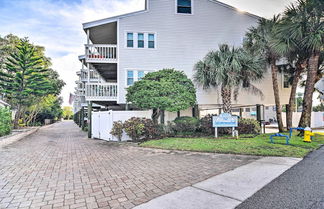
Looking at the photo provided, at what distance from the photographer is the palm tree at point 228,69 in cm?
1095

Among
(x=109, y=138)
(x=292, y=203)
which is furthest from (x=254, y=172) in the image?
(x=109, y=138)

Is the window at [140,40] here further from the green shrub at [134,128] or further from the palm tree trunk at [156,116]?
the green shrub at [134,128]

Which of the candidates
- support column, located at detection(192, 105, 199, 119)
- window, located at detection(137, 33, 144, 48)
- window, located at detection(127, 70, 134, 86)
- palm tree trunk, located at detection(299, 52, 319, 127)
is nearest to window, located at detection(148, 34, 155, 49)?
window, located at detection(137, 33, 144, 48)

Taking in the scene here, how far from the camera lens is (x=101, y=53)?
13508 mm

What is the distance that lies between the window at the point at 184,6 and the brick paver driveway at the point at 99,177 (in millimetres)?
11162

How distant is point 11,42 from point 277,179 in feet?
79.9

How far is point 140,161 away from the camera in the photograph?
246 inches

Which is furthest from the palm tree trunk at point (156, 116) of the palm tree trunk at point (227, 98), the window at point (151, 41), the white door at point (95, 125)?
the window at point (151, 41)

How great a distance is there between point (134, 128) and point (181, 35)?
26.0ft

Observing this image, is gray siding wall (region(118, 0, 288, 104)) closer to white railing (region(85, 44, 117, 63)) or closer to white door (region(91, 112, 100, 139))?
white railing (region(85, 44, 117, 63))

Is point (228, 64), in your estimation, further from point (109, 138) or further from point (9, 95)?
point (9, 95)

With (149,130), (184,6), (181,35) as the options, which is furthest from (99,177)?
(184,6)

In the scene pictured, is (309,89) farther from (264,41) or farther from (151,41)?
(151,41)

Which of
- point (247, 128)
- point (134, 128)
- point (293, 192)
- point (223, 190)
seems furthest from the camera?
point (247, 128)
